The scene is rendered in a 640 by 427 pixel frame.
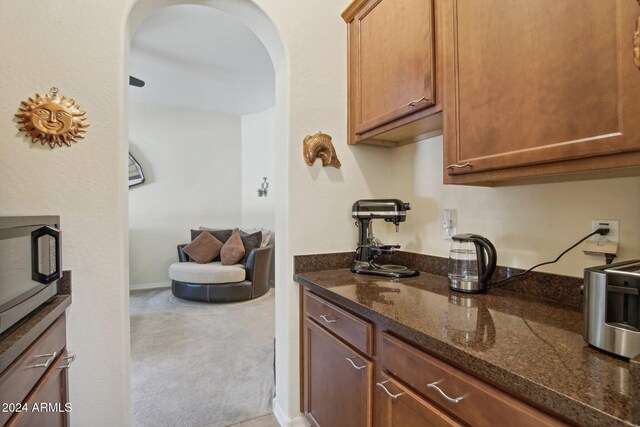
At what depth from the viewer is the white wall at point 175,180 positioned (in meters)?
4.68

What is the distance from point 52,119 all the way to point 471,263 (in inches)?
73.7

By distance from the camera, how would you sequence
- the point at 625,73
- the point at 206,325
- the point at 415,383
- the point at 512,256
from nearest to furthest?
the point at 625,73, the point at 415,383, the point at 512,256, the point at 206,325

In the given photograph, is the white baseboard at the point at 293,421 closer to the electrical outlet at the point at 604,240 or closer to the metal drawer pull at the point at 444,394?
the metal drawer pull at the point at 444,394

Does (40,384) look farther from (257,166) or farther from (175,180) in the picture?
(257,166)

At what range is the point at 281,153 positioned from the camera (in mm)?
1763

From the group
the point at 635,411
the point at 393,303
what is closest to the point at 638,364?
the point at 635,411

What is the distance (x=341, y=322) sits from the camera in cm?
125

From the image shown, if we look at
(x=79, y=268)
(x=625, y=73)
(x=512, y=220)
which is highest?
(x=625, y=73)

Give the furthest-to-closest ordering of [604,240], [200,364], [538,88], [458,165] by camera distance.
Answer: [200,364] < [458,165] < [604,240] < [538,88]

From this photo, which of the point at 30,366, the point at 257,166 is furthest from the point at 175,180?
the point at 30,366

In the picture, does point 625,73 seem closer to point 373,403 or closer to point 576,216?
point 576,216

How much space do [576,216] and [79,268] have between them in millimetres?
2027

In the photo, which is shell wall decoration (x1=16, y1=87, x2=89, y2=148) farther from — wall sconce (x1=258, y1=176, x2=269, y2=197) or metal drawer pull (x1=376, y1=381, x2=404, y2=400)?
wall sconce (x1=258, y1=176, x2=269, y2=197)

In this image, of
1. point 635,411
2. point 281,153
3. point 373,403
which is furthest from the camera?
point 281,153
